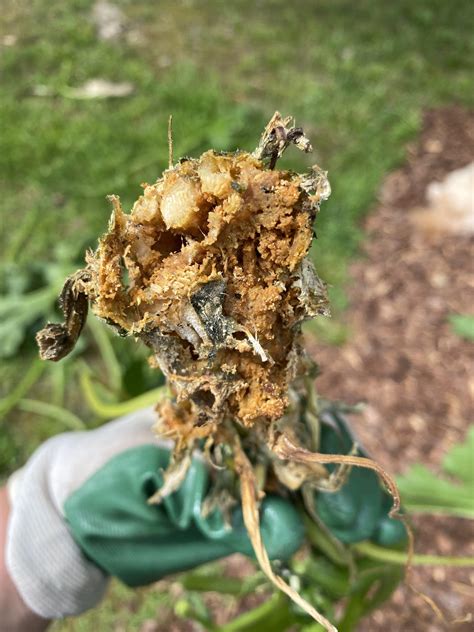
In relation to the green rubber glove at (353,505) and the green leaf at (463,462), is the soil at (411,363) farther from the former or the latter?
the green rubber glove at (353,505)

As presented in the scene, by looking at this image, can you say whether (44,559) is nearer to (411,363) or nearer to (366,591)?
(366,591)

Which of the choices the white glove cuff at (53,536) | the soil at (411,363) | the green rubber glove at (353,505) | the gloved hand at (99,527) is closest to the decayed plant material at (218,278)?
the green rubber glove at (353,505)

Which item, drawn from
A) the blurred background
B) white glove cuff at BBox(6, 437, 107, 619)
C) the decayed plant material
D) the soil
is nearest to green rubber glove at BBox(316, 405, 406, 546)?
the decayed plant material

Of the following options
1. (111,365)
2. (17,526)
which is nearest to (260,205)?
(17,526)

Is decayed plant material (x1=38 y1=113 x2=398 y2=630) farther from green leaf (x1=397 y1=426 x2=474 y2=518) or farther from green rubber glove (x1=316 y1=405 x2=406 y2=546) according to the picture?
green leaf (x1=397 y1=426 x2=474 y2=518)

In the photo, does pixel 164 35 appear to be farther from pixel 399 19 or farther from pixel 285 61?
pixel 399 19
